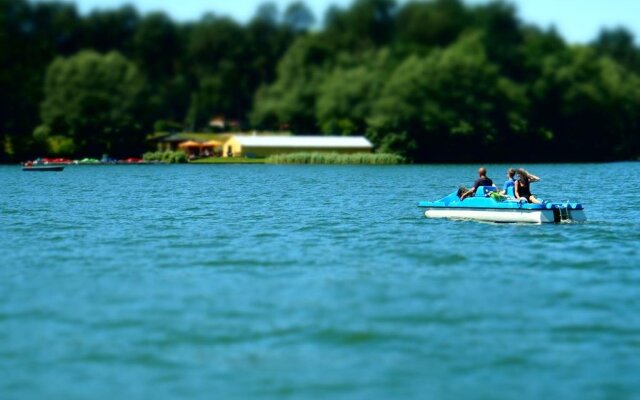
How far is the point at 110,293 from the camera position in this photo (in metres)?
19.7

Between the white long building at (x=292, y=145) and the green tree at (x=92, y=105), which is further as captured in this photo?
the white long building at (x=292, y=145)

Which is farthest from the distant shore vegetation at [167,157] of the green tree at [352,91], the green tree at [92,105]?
the green tree at [352,91]

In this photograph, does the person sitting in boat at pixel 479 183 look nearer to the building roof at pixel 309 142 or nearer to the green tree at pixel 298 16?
the building roof at pixel 309 142

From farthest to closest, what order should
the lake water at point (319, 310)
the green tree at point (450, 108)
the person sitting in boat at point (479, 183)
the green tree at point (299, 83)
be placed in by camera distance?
the green tree at point (299, 83) < the green tree at point (450, 108) < the person sitting in boat at point (479, 183) < the lake water at point (319, 310)

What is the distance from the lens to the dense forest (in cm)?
10656

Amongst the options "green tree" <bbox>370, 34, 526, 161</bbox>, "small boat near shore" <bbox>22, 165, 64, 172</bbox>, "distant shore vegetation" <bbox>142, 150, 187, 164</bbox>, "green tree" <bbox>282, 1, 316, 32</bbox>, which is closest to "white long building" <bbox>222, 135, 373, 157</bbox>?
"green tree" <bbox>370, 34, 526, 161</bbox>

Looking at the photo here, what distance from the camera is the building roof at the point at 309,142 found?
364ft

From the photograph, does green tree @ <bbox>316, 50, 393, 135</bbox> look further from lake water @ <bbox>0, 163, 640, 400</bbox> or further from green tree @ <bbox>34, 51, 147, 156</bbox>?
lake water @ <bbox>0, 163, 640, 400</bbox>

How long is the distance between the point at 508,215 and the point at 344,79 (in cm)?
8293

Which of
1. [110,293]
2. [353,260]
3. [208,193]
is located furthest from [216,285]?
[208,193]

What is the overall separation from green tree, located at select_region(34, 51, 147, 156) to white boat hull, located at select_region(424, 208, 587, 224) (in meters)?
75.6

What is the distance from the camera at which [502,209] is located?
107ft

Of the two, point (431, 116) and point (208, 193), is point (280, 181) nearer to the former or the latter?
point (208, 193)

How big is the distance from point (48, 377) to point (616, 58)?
485 ft
